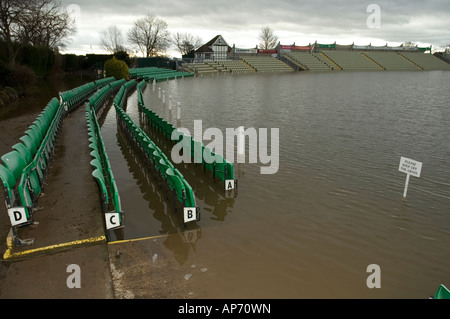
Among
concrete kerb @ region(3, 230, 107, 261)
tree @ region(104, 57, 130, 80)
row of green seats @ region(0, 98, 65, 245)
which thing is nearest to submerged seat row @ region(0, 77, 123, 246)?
row of green seats @ region(0, 98, 65, 245)

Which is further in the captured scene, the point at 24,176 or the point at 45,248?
the point at 24,176

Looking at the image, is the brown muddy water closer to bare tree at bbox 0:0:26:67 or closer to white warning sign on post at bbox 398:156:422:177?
white warning sign on post at bbox 398:156:422:177

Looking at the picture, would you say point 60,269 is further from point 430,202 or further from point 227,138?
point 227,138

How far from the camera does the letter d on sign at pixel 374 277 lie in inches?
171

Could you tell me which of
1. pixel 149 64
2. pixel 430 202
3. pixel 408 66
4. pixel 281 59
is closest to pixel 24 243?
pixel 430 202

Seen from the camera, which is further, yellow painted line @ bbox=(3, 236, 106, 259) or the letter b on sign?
the letter b on sign

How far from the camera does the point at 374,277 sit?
14.7 feet

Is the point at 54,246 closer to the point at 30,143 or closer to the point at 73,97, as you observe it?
the point at 30,143

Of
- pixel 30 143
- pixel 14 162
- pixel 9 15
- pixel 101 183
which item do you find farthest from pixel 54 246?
pixel 9 15

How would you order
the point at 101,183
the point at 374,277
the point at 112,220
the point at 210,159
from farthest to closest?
1. the point at 210,159
2. the point at 101,183
3. the point at 112,220
4. the point at 374,277

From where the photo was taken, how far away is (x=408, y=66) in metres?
71.1

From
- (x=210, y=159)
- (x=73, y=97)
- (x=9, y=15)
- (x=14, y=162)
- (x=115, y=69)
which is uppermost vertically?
(x=9, y=15)

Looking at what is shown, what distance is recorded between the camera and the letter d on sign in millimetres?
4355

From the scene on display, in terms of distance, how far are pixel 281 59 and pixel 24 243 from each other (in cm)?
6627
